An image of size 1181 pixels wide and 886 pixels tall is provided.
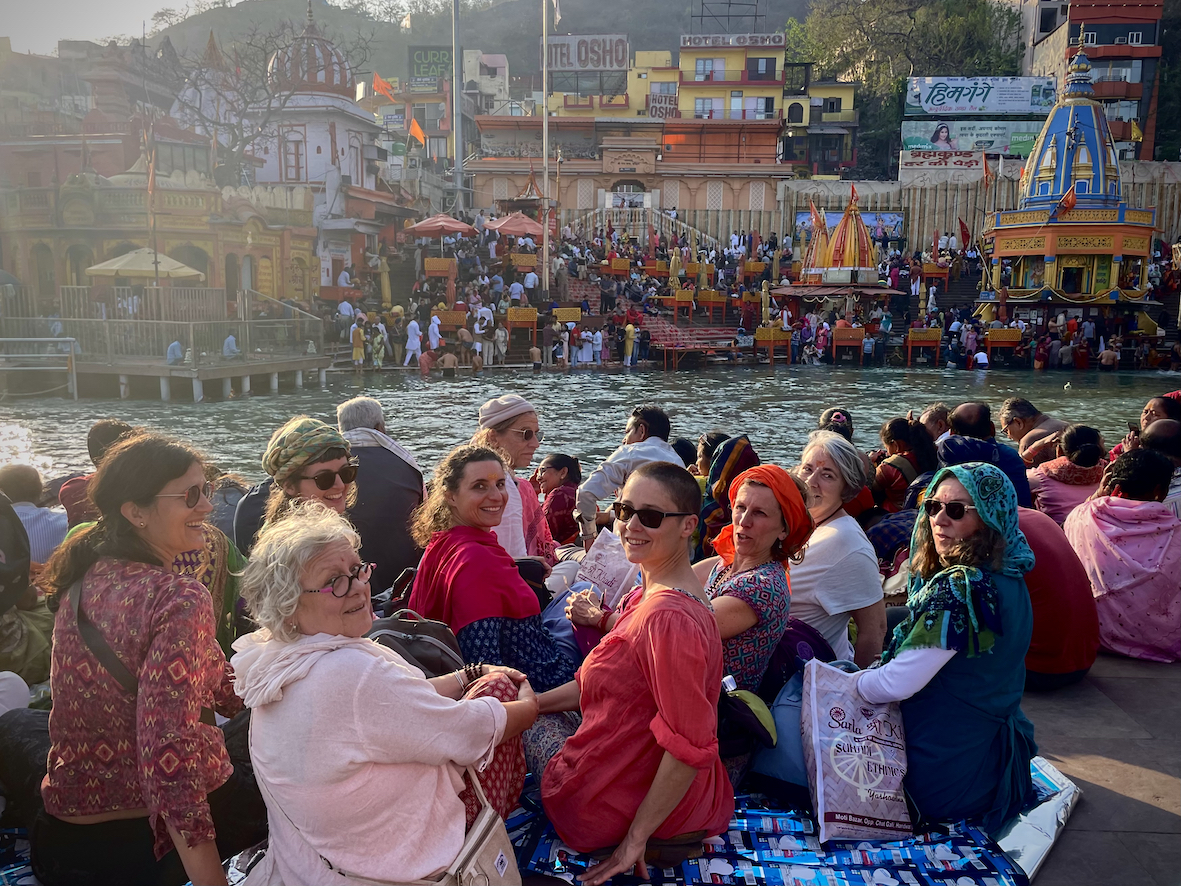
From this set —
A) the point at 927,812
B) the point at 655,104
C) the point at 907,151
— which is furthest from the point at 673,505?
the point at 655,104

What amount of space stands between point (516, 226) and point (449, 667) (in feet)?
90.8

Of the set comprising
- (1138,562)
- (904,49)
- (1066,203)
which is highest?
(904,49)

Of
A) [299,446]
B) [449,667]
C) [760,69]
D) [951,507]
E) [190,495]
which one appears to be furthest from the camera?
[760,69]

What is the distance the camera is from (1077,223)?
31.7 meters

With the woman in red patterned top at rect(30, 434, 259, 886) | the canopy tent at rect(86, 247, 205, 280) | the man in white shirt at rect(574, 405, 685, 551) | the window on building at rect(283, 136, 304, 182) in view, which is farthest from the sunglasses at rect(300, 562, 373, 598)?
the window on building at rect(283, 136, 304, 182)

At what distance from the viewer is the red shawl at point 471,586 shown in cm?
294

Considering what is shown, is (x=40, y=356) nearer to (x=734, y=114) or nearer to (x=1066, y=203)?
(x=1066, y=203)

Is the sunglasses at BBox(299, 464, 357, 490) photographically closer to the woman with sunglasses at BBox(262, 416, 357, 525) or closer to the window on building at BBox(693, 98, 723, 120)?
the woman with sunglasses at BBox(262, 416, 357, 525)

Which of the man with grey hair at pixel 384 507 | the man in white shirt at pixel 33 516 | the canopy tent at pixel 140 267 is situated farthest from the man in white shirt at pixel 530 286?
the man with grey hair at pixel 384 507

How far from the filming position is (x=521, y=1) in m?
103

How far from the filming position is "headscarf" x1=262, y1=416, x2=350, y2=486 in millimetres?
3736

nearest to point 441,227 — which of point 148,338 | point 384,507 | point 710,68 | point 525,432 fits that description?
point 148,338

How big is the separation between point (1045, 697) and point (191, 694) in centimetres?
356

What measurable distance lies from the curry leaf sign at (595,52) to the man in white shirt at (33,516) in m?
53.1
